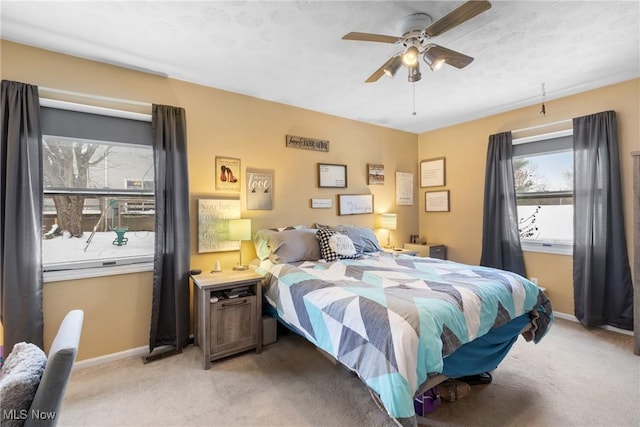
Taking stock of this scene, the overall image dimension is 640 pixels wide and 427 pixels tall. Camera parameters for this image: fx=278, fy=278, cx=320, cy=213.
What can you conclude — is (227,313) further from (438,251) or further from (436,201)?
(436,201)

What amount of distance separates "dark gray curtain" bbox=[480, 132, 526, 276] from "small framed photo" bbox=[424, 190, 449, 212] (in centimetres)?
67

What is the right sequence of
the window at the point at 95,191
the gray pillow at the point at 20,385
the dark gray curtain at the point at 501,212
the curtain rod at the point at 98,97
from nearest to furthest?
the gray pillow at the point at 20,385, the curtain rod at the point at 98,97, the window at the point at 95,191, the dark gray curtain at the point at 501,212

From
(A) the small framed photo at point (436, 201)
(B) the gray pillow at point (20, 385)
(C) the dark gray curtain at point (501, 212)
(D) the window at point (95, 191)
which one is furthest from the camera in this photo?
(A) the small framed photo at point (436, 201)

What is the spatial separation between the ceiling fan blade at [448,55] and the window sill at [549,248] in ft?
9.23

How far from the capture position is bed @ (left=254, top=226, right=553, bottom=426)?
1.42m

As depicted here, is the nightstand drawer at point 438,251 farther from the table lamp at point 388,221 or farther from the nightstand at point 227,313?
the nightstand at point 227,313

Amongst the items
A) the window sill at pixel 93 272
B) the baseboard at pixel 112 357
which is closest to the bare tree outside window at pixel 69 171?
the window sill at pixel 93 272

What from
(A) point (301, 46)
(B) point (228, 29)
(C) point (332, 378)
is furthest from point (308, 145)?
(C) point (332, 378)

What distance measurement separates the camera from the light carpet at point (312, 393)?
5.86 ft

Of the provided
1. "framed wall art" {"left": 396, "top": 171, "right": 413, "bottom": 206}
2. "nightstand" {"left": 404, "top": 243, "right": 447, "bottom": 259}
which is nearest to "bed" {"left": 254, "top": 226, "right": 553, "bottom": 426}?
"nightstand" {"left": 404, "top": 243, "right": 447, "bottom": 259}

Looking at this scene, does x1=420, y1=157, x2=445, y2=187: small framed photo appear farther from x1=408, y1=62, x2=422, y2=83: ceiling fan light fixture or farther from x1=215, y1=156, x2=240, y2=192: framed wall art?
x1=215, y1=156, x2=240, y2=192: framed wall art

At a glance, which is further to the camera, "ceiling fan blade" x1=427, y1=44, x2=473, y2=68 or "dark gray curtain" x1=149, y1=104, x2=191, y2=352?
"dark gray curtain" x1=149, y1=104, x2=191, y2=352

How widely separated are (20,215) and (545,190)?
5489 millimetres

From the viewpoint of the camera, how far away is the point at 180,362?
249cm
